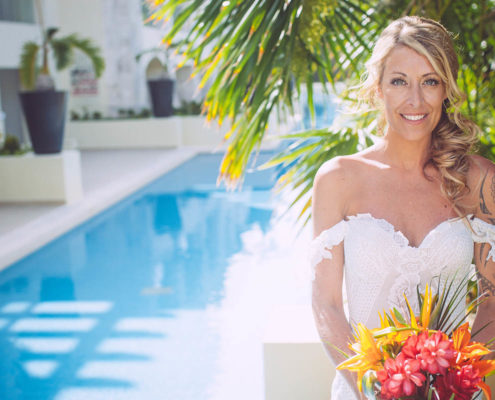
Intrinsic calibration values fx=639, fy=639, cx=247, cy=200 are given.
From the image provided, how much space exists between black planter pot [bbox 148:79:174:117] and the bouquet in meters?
15.5

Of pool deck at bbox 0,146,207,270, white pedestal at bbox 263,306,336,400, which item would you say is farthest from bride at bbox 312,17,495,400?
pool deck at bbox 0,146,207,270

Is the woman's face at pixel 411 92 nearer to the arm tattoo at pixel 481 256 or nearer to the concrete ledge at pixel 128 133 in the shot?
the arm tattoo at pixel 481 256

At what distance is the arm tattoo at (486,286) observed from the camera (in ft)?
5.89

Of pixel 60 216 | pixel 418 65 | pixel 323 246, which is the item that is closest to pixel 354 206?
pixel 323 246

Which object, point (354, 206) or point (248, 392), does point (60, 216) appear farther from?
point (354, 206)

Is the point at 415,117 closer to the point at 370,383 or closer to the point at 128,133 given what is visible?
the point at 370,383

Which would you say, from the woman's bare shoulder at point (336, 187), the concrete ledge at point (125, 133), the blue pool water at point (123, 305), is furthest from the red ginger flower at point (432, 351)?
the concrete ledge at point (125, 133)

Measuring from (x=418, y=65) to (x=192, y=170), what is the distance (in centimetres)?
1211

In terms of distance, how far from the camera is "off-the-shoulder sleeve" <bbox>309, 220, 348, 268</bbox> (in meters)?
1.75

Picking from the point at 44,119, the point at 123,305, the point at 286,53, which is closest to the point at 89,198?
the point at 44,119

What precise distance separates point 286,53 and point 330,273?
117 centimetres

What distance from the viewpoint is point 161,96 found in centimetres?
1642

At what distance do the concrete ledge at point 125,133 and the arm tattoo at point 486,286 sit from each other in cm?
1461

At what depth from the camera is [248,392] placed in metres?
3.83
